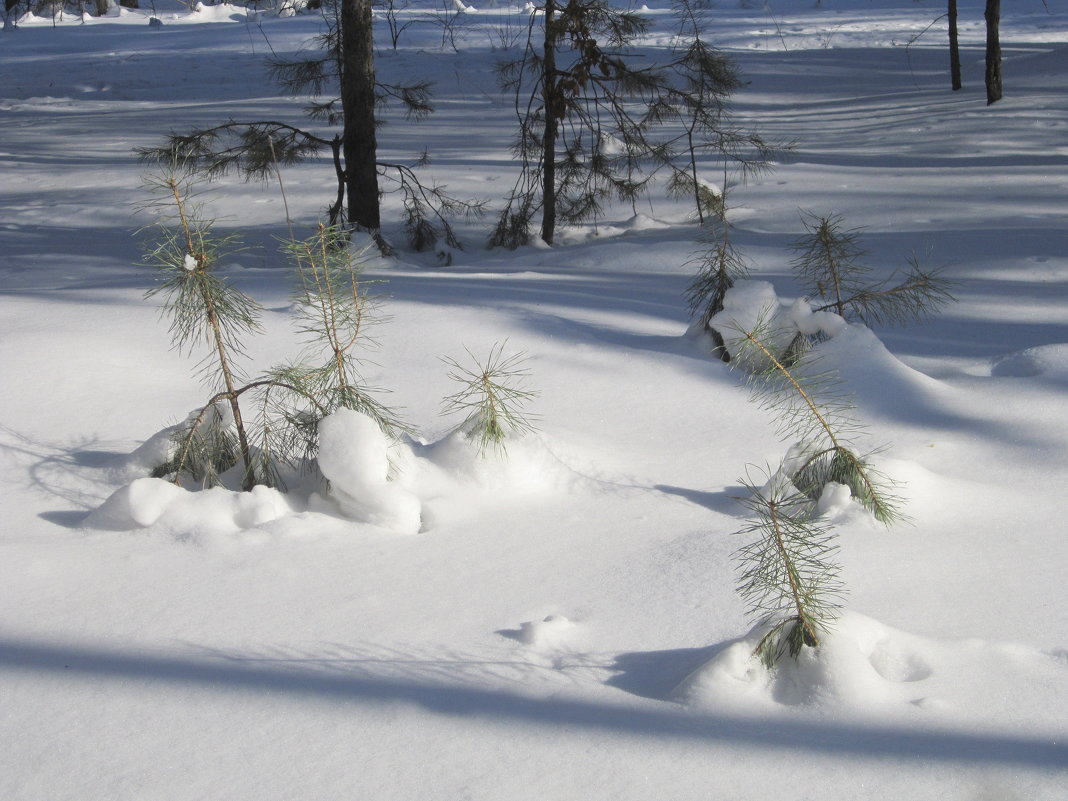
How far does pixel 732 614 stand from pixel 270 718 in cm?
95

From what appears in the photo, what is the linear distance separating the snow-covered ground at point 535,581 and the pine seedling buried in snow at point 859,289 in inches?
7.4

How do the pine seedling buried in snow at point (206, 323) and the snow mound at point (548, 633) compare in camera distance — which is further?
the pine seedling buried in snow at point (206, 323)

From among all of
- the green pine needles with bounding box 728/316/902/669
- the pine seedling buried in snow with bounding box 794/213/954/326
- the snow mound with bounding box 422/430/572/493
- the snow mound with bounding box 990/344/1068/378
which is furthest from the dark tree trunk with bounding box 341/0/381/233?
the snow mound with bounding box 422/430/572/493

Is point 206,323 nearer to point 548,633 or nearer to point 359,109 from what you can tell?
point 548,633

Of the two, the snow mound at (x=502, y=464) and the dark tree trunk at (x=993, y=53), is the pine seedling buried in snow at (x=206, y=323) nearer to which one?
the snow mound at (x=502, y=464)

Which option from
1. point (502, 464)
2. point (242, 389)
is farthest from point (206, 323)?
point (502, 464)

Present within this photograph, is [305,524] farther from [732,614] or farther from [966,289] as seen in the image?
[966,289]

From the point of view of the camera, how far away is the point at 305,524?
7.94ft

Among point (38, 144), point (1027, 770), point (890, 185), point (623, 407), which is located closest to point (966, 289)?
point (623, 407)

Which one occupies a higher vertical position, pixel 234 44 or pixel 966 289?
pixel 234 44

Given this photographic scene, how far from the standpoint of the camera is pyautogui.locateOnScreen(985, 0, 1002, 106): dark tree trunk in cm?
1082

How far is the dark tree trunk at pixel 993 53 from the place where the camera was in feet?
35.5

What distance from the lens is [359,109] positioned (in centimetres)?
750

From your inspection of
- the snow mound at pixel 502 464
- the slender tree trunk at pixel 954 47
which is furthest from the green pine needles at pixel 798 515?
the slender tree trunk at pixel 954 47
